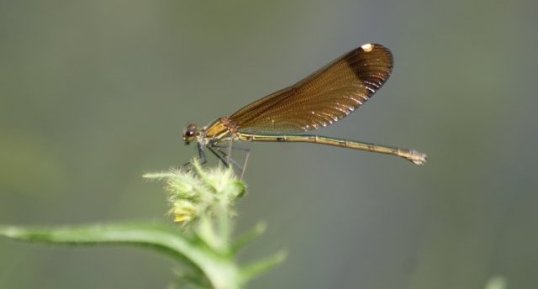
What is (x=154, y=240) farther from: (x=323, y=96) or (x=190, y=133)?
(x=323, y=96)

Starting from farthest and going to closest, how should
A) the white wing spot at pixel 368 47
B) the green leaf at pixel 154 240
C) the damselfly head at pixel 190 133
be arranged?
1. the white wing spot at pixel 368 47
2. the damselfly head at pixel 190 133
3. the green leaf at pixel 154 240

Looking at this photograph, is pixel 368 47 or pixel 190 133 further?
pixel 368 47

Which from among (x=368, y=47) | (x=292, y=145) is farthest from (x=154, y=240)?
(x=292, y=145)

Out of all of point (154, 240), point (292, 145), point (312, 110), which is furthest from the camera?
point (292, 145)

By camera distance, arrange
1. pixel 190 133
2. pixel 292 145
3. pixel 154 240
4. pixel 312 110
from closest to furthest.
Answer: pixel 154 240 → pixel 190 133 → pixel 312 110 → pixel 292 145

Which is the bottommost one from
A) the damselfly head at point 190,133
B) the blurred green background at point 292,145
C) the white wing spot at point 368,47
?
the damselfly head at point 190,133

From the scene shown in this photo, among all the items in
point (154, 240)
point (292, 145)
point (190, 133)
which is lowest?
point (154, 240)

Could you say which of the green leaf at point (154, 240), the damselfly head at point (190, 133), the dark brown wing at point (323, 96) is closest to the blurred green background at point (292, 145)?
the damselfly head at point (190, 133)

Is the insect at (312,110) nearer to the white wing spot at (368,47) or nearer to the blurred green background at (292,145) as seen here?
the white wing spot at (368,47)

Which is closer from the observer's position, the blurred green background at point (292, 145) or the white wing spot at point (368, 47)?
the white wing spot at point (368, 47)
